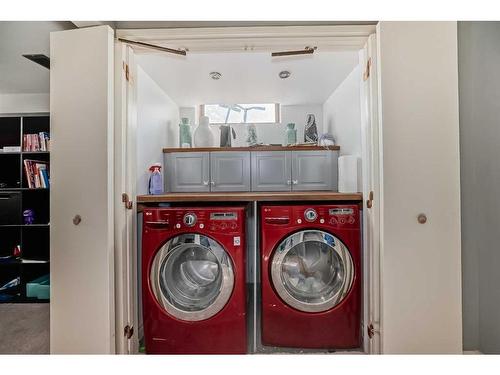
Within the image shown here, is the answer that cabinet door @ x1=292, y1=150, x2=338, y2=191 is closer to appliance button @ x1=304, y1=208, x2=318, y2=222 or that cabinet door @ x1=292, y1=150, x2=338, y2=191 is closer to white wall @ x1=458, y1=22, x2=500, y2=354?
appliance button @ x1=304, y1=208, x2=318, y2=222

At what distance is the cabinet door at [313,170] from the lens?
8.52 ft

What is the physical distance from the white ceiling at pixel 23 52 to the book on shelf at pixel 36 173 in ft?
2.36

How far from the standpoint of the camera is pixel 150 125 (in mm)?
2176

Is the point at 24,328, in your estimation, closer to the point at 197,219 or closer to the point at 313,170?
the point at 197,219

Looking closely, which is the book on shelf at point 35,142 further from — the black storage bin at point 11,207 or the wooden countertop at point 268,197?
the wooden countertop at point 268,197

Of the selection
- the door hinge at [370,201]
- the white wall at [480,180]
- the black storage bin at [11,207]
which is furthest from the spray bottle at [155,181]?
the white wall at [480,180]

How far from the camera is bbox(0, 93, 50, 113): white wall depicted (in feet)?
8.69

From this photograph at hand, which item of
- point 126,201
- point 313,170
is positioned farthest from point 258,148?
point 126,201

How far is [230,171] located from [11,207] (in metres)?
2.28

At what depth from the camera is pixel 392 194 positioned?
1373 millimetres

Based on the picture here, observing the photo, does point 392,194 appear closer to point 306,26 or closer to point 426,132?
point 426,132

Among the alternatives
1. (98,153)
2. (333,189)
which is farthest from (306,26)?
(333,189)

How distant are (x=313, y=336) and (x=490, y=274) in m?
1.06
